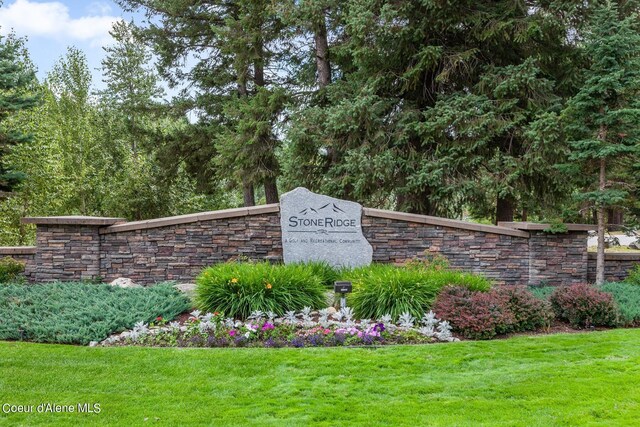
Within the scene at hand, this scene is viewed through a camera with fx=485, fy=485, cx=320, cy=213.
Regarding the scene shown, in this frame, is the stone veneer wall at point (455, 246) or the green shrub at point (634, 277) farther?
the stone veneer wall at point (455, 246)

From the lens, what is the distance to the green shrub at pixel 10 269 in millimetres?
8672

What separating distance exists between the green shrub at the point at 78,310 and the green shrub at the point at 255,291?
536mm

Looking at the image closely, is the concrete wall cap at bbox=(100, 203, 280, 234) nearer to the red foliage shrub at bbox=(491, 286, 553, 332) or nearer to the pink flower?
the pink flower

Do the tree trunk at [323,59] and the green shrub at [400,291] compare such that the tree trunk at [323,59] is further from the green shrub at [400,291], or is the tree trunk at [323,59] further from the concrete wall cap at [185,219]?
the green shrub at [400,291]

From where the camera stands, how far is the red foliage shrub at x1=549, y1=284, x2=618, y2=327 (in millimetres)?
6293

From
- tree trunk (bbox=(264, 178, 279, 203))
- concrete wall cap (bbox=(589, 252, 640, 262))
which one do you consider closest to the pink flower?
concrete wall cap (bbox=(589, 252, 640, 262))

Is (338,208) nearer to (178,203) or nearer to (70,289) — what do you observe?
(70,289)

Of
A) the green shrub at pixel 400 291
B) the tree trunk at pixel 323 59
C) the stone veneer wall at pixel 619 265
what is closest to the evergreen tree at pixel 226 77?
the tree trunk at pixel 323 59

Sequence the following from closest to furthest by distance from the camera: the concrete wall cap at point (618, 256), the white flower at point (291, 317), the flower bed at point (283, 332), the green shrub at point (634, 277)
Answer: the flower bed at point (283, 332) → the white flower at point (291, 317) → the green shrub at point (634, 277) → the concrete wall cap at point (618, 256)


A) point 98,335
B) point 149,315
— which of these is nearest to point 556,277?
point 149,315

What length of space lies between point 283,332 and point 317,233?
331cm

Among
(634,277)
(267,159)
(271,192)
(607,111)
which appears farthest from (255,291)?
(271,192)

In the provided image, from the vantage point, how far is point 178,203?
55.4ft

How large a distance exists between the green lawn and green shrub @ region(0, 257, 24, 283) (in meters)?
4.17
